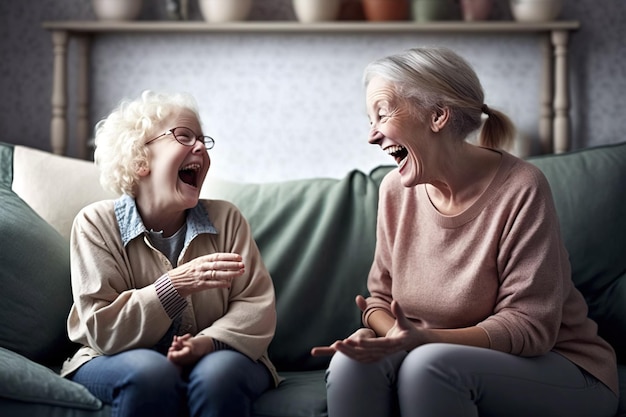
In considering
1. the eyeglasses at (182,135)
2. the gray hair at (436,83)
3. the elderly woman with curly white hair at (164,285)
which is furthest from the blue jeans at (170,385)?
the gray hair at (436,83)

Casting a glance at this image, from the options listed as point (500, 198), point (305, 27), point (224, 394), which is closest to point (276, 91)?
point (305, 27)

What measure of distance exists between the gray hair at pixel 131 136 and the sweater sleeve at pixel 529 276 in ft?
2.46

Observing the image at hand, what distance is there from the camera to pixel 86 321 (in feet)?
5.71

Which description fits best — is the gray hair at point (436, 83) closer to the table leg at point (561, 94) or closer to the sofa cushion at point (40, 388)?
the sofa cushion at point (40, 388)

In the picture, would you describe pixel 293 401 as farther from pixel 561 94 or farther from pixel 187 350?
pixel 561 94

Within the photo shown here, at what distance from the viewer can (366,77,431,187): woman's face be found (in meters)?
1.79

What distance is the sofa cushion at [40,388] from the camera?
64.7 inches

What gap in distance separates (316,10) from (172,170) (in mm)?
1124

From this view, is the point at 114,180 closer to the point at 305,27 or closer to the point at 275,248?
the point at 275,248

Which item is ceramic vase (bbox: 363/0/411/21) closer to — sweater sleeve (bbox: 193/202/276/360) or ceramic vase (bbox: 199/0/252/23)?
ceramic vase (bbox: 199/0/252/23)

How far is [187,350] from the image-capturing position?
1694 mm

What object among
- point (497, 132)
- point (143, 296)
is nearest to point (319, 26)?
point (497, 132)

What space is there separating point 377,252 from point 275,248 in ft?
1.03

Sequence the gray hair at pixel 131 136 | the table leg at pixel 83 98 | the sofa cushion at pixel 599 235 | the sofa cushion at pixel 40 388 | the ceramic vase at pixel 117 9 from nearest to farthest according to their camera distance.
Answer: the sofa cushion at pixel 40 388
the gray hair at pixel 131 136
the sofa cushion at pixel 599 235
the ceramic vase at pixel 117 9
the table leg at pixel 83 98
